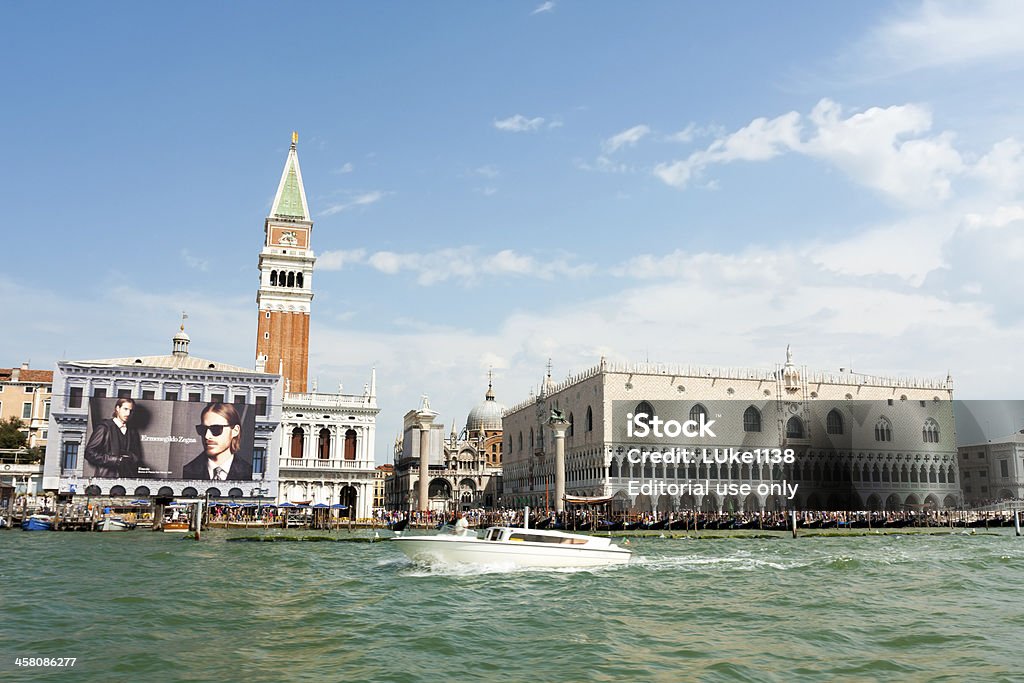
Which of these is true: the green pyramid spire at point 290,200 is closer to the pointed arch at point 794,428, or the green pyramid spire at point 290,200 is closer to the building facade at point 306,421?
the building facade at point 306,421

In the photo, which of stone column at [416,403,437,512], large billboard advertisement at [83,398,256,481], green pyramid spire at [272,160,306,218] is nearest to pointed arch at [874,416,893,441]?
stone column at [416,403,437,512]

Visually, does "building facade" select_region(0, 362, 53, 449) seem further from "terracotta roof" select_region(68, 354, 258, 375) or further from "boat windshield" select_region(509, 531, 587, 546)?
"boat windshield" select_region(509, 531, 587, 546)

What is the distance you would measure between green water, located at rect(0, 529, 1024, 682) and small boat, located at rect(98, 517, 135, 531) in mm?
19198

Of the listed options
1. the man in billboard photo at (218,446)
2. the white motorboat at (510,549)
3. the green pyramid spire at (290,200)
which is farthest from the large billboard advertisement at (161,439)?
the white motorboat at (510,549)

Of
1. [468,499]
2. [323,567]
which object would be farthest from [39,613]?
[468,499]

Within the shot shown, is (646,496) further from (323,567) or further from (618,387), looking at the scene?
(323,567)

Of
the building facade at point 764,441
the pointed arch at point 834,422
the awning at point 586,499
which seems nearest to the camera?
the awning at point 586,499

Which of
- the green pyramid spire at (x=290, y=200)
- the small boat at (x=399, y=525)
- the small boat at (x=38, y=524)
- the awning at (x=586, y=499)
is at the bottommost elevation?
the small boat at (x=399, y=525)

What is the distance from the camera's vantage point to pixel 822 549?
35.8 metres

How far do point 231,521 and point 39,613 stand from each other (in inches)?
1448

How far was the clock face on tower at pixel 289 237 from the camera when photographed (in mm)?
71375

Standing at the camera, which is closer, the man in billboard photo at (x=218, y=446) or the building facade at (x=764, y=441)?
the man in billboard photo at (x=218, y=446)

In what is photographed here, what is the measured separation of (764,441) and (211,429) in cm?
4047

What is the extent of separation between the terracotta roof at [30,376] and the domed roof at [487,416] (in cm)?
5887
